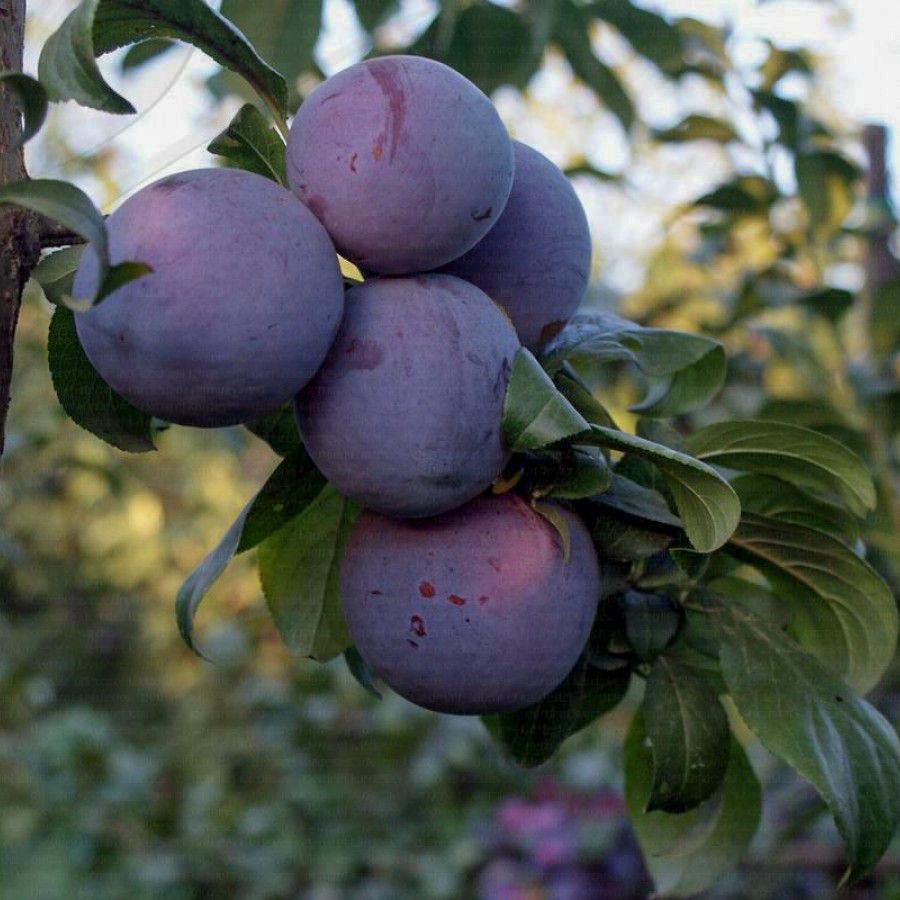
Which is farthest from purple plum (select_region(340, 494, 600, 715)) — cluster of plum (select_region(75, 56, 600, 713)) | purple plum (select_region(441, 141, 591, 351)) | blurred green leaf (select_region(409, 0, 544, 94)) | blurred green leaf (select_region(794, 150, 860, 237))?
blurred green leaf (select_region(794, 150, 860, 237))

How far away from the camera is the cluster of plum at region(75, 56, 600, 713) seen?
49cm

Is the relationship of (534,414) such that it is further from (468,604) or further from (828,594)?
(828,594)

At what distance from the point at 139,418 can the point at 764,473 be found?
37 cm

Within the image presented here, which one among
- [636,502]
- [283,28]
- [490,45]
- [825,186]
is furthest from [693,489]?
[825,186]

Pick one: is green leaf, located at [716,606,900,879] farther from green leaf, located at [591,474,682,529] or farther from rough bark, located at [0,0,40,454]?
rough bark, located at [0,0,40,454]

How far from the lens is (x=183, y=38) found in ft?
1.80

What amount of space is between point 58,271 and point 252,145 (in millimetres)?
113

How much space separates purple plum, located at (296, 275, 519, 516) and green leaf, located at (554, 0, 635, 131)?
97 centimetres

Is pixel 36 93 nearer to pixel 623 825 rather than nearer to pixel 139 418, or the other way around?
pixel 139 418

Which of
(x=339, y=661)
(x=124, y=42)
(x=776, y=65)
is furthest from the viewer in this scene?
(x=339, y=661)

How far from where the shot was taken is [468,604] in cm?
56

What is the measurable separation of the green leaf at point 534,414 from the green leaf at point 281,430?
15cm

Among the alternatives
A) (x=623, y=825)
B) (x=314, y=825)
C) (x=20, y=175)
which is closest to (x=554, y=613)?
(x=20, y=175)

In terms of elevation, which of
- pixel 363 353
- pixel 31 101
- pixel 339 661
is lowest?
pixel 339 661
